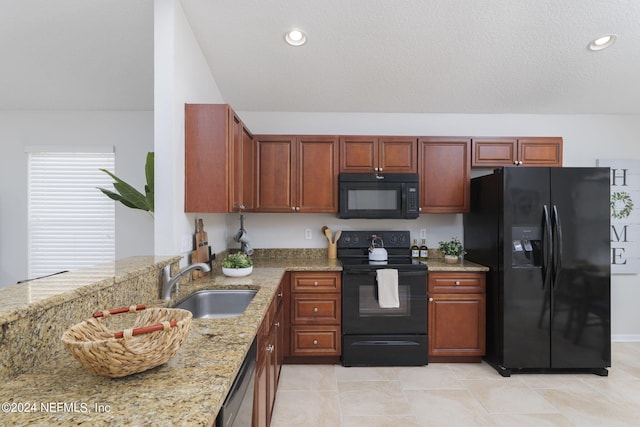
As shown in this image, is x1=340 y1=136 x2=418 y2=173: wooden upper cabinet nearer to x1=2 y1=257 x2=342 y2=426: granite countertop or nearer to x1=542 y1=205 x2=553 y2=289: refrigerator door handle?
x1=542 y1=205 x2=553 y2=289: refrigerator door handle

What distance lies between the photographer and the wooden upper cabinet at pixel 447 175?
3221mm

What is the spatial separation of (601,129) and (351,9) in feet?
10.3

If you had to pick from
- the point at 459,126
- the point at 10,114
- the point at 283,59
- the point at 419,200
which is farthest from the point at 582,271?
the point at 10,114

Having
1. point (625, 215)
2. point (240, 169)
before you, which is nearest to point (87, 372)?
point (240, 169)

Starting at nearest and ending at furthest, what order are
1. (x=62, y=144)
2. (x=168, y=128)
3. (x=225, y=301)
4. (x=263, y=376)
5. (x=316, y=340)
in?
(x=263, y=376), (x=168, y=128), (x=225, y=301), (x=316, y=340), (x=62, y=144)

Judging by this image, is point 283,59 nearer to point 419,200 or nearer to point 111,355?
point 419,200

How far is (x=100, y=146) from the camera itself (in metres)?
3.47

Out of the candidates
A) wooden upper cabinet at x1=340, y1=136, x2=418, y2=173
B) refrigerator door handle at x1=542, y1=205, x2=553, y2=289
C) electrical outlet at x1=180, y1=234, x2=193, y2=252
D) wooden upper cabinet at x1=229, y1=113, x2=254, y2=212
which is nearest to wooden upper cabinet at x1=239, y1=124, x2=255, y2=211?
wooden upper cabinet at x1=229, y1=113, x2=254, y2=212

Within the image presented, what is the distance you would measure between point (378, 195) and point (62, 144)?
10.9ft

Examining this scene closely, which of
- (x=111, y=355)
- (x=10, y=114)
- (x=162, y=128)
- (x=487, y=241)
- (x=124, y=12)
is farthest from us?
(x=10, y=114)

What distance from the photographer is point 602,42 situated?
2.57m

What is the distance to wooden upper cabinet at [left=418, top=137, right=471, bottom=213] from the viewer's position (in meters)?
3.22

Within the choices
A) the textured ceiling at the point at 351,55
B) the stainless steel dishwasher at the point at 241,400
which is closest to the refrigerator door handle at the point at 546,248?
the textured ceiling at the point at 351,55

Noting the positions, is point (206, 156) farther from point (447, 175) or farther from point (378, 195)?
point (447, 175)
